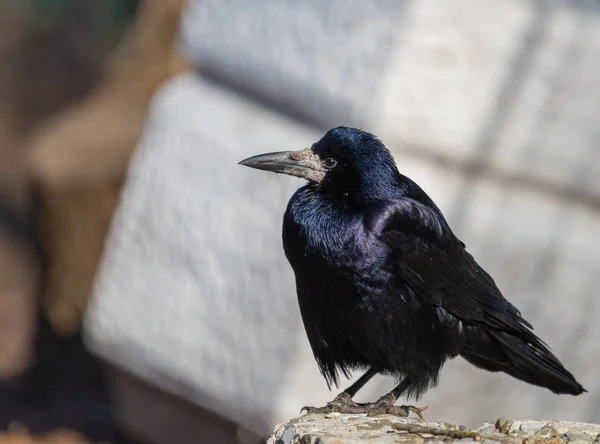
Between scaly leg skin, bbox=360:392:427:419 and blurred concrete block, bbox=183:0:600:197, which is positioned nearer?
scaly leg skin, bbox=360:392:427:419

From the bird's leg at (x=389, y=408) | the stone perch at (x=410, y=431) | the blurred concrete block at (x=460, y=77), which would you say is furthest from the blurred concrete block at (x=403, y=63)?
the stone perch at (x=410, y=431)

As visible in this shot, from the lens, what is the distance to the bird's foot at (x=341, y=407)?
344 cm

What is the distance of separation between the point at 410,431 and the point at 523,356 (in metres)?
0.97

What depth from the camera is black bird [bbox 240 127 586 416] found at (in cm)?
346

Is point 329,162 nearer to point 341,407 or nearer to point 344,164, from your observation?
point 344,164

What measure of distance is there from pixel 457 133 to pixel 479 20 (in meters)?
0.52

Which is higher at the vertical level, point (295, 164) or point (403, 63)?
point (403, 63)

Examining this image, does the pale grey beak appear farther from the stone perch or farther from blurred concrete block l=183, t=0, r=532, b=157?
blurred concrete block l=183, t=0, r=532, b=157

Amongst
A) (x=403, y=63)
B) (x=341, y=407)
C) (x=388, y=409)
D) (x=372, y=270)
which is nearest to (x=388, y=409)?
(x=388, y=409)

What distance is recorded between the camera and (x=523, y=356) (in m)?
3.85

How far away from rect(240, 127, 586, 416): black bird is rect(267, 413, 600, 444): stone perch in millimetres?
246

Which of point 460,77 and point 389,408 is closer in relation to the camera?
point 389,408

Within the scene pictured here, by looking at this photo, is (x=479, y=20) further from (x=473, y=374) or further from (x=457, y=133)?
(x=473, y=374)

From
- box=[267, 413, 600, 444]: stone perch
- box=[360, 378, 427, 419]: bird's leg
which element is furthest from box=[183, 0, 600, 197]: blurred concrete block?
box=[267, 413, 600, 444]: stone perch
